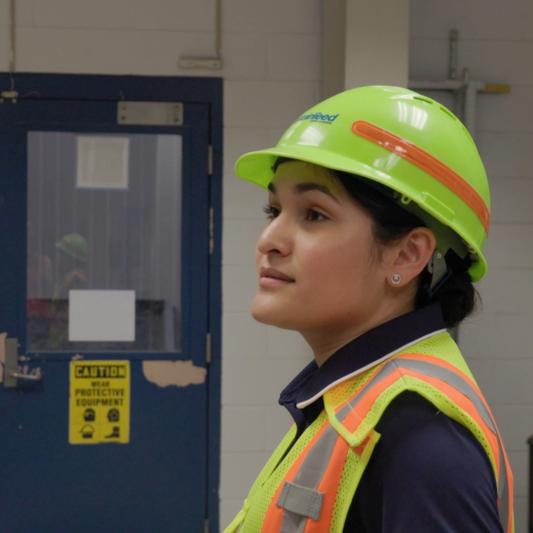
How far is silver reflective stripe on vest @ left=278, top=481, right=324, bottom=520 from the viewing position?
0.77 m

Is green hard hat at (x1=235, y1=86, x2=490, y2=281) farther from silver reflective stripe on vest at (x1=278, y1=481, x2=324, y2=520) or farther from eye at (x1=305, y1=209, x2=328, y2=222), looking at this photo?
silver reflective stripe on vest at (x1=278, y1=481, x2=324, y2=520)

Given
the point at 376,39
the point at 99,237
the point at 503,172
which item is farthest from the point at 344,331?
the point at 503,172

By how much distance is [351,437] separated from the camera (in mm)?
753

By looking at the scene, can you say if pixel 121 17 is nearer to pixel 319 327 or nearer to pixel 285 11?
pixel 285 11

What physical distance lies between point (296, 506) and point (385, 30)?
2.31 meters

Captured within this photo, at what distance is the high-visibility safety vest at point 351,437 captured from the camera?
2.47 ft

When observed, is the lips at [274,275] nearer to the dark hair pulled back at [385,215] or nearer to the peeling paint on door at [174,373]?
the dark hair pulled back at [385,215]

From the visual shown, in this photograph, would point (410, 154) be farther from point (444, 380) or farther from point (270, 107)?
point (270, 107)

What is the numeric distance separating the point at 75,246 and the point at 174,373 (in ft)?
2.17

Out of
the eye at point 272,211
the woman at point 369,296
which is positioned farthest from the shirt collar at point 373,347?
the eye at point 272,211

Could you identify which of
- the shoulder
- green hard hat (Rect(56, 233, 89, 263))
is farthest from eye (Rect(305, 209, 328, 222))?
green hard hat (Rect(56, 233, 89, 263))

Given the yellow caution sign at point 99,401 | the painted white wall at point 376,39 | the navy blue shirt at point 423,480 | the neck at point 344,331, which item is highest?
the painted white wall at point 376,39

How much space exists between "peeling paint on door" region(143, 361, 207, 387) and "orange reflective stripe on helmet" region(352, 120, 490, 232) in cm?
222

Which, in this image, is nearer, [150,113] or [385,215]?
[385,215]
